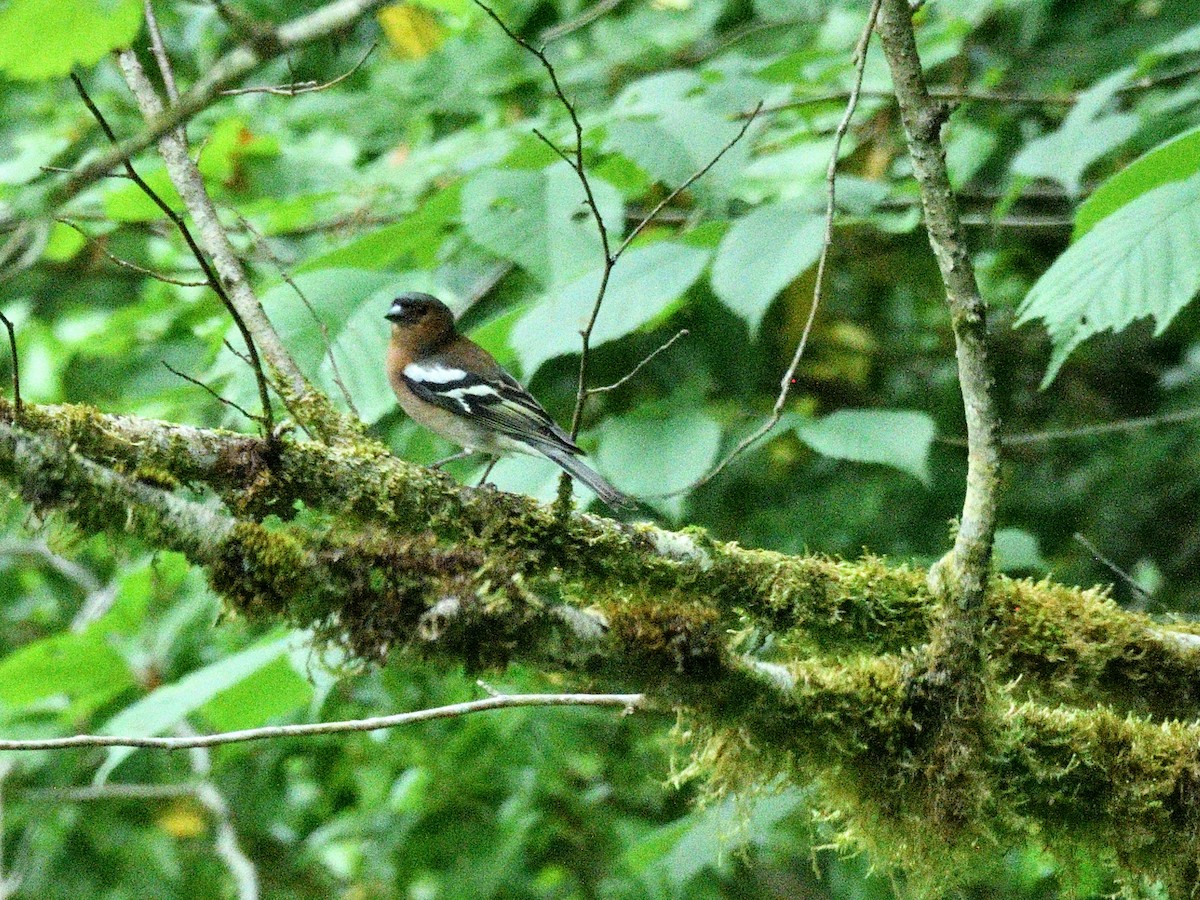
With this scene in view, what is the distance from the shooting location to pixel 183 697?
12.9 ft

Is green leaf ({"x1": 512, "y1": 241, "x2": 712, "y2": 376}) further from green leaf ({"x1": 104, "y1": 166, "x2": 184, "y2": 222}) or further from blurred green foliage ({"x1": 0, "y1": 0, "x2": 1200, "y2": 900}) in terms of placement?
green leaf ({"x1": 104, "y1": 166, "x2": 184, "y2": 222})

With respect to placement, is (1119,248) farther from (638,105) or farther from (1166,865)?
(638,105)

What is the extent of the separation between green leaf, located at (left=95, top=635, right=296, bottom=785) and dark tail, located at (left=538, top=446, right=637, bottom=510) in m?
0.97

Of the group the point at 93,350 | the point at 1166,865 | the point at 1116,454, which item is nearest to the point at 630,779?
the point at 1116,454

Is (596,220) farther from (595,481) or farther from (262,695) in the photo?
(262,695)

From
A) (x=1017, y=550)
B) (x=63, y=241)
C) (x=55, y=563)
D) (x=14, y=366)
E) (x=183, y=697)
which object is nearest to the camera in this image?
(x=14, y=366)

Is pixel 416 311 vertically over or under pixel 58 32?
under

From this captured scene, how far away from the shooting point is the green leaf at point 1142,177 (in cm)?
345

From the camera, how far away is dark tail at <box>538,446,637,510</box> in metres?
3.74

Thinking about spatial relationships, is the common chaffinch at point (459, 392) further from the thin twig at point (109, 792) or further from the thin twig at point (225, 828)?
the thin twig at point (109, 792)

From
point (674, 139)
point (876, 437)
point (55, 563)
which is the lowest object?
point (55, 563)

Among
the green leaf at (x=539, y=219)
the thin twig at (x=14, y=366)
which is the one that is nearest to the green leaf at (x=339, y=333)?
the green leaf at (x=539, y=219)

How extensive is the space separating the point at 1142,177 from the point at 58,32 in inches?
118

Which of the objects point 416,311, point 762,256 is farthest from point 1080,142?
point 416,311
